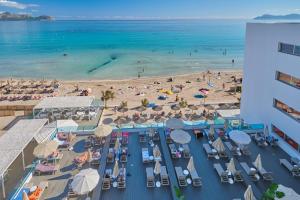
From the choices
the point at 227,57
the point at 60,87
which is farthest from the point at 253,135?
the point at 227,57

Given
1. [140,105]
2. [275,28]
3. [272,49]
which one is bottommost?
[140,105]

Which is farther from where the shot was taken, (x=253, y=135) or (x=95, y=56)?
(x=95, y=56)

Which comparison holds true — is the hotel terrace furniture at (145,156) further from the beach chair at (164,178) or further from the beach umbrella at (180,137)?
the beach umbrella at (180,137)

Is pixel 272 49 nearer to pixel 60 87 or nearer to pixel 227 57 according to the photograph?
pixel 60 87

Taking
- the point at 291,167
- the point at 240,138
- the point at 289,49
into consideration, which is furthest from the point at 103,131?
the point at 289,49

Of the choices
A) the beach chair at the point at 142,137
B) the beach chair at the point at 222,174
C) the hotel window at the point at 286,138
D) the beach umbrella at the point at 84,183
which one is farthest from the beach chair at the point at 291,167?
the beach umbrella at the point at 84,183

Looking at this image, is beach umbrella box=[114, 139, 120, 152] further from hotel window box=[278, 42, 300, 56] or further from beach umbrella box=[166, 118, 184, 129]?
hotel window box=[278, 42, 300, 56]

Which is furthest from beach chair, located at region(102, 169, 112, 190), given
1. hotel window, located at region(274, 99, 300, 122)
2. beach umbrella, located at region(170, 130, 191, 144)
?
hotel window, located at region(274, 99, 300, 122)

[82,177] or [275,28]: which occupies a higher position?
[275,28]
